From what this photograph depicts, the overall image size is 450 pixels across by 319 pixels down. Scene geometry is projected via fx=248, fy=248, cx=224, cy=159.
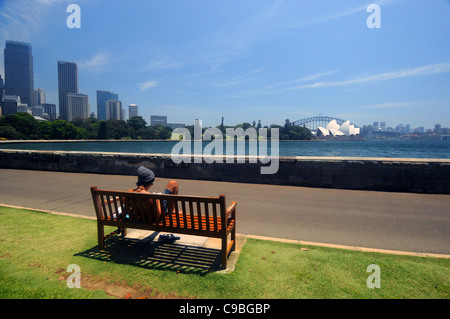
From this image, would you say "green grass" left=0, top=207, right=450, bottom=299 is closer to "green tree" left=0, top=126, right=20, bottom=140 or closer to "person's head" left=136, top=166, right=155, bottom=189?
"person's head" left=136, top=166, right=155, bottom=189

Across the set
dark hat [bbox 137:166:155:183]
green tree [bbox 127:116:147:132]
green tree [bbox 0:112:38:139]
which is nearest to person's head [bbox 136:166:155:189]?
dark hat [bbox 137:166:155:183]

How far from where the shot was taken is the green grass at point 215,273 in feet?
8.87

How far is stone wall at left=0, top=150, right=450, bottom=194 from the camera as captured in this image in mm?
7426

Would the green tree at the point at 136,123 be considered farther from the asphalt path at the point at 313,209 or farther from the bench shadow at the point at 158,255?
the bench shadow at the point at 158,255

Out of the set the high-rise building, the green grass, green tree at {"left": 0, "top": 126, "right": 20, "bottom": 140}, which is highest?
the high-rise building

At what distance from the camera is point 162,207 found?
347cm

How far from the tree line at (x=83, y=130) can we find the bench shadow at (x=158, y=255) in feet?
373

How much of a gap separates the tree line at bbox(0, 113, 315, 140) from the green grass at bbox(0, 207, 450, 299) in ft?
374

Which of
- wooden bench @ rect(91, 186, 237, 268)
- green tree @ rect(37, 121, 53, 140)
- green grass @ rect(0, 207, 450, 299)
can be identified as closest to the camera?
green grass @ rect(0, 207, 450, 299)

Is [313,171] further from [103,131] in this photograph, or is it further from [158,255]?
[103,131]

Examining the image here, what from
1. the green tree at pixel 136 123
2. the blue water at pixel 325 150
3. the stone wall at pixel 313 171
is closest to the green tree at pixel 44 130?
the blue water at pixel 325 150
